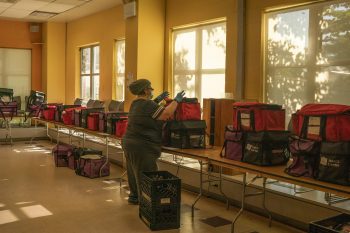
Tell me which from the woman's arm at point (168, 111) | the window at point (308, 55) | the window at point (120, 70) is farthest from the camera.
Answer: the window at point (120, 70)

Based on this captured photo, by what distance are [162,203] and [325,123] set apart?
1.68 meters

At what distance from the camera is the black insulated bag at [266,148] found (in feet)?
11.0

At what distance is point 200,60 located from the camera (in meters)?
6.72

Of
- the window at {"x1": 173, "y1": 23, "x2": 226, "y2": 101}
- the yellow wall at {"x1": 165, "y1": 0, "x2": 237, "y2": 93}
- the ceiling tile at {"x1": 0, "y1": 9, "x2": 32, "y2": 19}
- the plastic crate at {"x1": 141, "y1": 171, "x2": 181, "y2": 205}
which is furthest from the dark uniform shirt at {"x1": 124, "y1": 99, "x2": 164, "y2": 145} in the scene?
the ceiling tile at {"x1": 0, "y1": 9, "x2": 32, "y2": 19}

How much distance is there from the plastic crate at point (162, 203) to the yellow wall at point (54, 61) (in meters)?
7.66

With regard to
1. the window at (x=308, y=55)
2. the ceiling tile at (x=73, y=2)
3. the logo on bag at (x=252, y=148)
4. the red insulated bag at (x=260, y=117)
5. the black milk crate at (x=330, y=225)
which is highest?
the ceiling tile at (x=73, y=2)

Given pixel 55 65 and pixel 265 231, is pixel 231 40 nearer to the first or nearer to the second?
pixel 265 231

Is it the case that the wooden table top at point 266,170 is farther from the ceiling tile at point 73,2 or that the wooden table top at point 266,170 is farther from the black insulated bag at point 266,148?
the ceiling tile at point 73,2

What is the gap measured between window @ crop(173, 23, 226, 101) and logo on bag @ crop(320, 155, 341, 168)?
127 inches

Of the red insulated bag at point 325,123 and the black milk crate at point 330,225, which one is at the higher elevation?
the red insulated bag at point 325,123

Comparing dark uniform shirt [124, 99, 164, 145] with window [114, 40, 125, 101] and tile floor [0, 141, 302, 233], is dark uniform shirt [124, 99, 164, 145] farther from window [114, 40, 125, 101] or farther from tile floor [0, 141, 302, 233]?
window [114, 40, 125, 101]

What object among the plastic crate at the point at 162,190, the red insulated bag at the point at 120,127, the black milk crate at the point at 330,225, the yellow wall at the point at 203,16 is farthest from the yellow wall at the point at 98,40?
the black milk crate at the point at 330,225

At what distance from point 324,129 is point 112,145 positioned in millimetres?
5154

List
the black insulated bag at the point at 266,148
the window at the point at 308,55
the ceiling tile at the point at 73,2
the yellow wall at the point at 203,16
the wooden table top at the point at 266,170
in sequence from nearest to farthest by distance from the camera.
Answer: the wooden table top at the point at 266,170
the black insulated bag at the point at 266,148
the window at the point at 308,55
the yellow wall at the point at 203,16
the ceiling tile at the point at 73,2
